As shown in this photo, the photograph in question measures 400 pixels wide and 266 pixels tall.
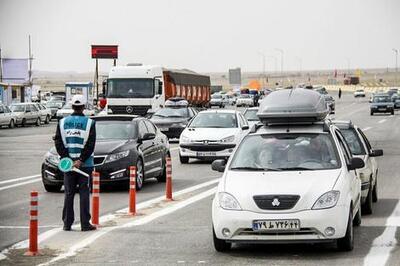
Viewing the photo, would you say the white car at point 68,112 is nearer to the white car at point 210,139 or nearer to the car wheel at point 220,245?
the white car at point 210,139

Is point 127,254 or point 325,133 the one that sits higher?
point 325,133

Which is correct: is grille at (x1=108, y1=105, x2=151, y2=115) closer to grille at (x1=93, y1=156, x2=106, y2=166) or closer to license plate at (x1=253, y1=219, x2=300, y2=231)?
grille at (x1=93, y1=156, x2=106, y2=166)

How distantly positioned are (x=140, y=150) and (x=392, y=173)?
22.3ft

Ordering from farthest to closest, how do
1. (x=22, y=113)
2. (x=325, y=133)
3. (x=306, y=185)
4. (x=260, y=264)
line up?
(x=22, y=113) → (x=325, y=133) → (x=306, y=185) → (x=260, y=264)

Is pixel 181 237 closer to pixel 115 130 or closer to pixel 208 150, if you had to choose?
pixel 115 130

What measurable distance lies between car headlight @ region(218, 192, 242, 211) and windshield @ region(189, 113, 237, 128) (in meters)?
17.3

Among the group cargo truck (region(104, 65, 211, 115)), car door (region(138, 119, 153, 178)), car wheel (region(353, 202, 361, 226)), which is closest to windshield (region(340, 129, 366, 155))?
car wheel (region(353, 202, 361, 226))

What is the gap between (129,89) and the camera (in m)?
43.4

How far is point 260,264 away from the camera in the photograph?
10023mm

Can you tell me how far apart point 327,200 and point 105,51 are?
2574 inches

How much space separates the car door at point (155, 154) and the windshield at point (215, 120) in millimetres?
6870

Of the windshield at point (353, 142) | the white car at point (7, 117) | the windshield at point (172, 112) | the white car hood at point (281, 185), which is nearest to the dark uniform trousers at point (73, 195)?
the white car hood at point (281, 185)

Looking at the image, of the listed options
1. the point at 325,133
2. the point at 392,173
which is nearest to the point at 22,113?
the point at 392,173

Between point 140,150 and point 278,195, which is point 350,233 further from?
point 140,150
